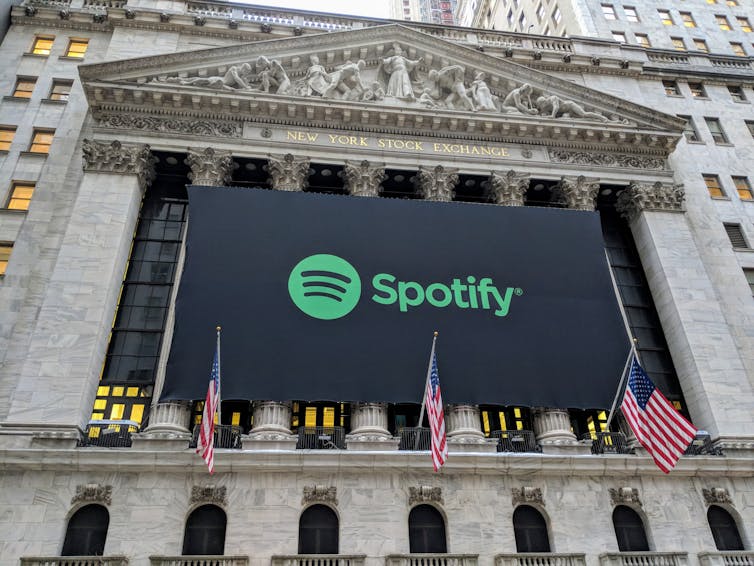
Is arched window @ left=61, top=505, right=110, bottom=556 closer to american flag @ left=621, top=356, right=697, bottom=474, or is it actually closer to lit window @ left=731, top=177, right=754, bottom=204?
american flag @ left=621, top=356, right=697, bottom=474

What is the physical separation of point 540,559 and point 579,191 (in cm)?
1832

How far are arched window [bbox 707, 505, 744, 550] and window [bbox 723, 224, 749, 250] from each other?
15.2 metres

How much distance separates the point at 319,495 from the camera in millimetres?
21938

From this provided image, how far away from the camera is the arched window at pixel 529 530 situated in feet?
73.6

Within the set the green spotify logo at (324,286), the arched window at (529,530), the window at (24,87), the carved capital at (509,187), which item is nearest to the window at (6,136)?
the window at (24,87)

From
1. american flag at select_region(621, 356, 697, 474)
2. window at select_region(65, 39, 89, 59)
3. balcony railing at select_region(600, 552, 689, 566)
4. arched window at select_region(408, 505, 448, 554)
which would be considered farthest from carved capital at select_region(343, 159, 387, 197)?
balcony railing at select_region(600, 552, 689, 566)

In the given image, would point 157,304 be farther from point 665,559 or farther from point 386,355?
point 665,559

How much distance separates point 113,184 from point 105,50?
1139 cm

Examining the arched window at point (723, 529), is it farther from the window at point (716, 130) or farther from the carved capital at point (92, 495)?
the window at point (716, 130)

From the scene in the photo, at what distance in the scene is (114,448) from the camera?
2197 centimetres

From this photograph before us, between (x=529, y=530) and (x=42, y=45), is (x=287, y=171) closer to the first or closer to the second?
(x=42, y=45)

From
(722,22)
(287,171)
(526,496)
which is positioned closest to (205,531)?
(526,496)

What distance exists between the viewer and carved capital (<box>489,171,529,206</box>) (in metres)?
31.3

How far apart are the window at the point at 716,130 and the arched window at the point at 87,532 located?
126 ft
